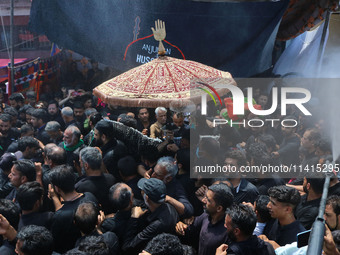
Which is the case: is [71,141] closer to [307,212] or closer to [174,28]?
[307,212]

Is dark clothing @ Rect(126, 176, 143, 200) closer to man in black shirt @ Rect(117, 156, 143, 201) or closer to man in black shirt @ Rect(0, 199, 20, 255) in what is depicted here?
man in black shirt @ Rect(117, 156, 143, 201)

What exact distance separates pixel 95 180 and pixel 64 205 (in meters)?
0.62

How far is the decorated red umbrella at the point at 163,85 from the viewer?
4.90m

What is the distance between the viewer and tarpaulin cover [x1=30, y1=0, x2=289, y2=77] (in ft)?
27.1

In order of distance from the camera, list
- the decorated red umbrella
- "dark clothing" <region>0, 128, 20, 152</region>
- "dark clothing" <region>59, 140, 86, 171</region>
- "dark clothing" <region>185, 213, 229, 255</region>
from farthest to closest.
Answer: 1. "dark clothing" <region>0, 128, 20, 152</region>
2. "dark clothing" <region>59, 140, 86, 171</region>
3. the decorated red umbrella
4. "dark clothing" <region>185, 213, 229, 255</region>

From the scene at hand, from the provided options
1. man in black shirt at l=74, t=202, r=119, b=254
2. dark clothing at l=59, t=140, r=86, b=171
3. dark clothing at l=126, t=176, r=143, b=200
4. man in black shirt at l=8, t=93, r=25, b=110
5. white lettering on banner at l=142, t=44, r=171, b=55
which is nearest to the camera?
man in black shirt at l=74, t=202, r=119, b=254

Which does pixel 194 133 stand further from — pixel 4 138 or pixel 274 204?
pixel 4 138

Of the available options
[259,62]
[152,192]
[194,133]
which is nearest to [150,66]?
[194,133]

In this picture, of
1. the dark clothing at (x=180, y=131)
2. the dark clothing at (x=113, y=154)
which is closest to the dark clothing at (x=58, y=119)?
the dark clothing at (x=113, y=154)

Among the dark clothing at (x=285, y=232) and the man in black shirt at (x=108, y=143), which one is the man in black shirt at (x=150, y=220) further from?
the man in black shirt at (x=108, y=143)

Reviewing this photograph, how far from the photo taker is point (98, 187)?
14.5 ft

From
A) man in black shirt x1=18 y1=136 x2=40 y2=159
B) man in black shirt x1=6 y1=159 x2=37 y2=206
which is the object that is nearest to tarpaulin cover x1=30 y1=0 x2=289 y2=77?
man in black shirt x1=18 y1=136 x2=40 y2=159

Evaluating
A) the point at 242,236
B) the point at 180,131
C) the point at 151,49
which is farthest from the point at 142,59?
the point at 242,236

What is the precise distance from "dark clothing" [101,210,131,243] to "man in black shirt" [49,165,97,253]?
0.85 ft
